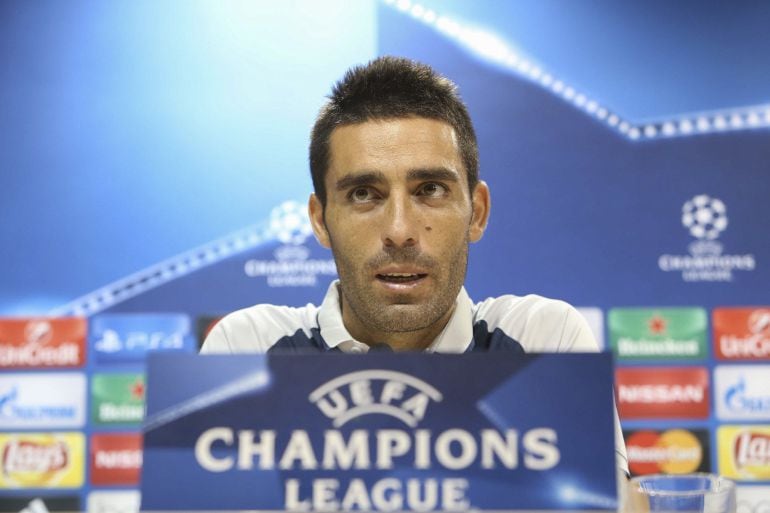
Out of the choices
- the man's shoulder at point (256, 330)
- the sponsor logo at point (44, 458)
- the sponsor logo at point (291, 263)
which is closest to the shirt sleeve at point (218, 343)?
the man's shoulder at point (256, 330)

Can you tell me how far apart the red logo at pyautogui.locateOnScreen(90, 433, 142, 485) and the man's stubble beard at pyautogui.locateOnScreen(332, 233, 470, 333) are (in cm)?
148

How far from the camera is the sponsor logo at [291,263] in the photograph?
2.28 metres

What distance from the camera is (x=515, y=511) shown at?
19.0 inches

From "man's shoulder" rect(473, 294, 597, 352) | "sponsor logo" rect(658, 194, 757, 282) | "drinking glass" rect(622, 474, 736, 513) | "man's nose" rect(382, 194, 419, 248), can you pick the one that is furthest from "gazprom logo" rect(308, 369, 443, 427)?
"sponsor logo" rect(658, 194, 757, 282)

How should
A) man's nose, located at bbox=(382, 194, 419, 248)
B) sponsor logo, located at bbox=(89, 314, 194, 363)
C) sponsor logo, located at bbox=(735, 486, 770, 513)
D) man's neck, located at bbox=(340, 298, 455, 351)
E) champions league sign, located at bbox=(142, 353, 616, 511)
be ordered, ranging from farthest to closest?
sponsor logo, located at bbox=(89, 314, 194, 363) < sponsor logo, located at bbox=(735, 486, 770, 513) < man's neck, located at bbox=(340, 298, 455, 351) < man's nose, located at bbox=(382, 194, 419, 248) < champions league sign, located at bbox=(142, 353, 616, 511)

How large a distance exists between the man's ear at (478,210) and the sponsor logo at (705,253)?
1.19 meters

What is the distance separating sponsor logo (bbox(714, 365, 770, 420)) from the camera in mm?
2201

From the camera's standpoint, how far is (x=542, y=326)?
114 cm

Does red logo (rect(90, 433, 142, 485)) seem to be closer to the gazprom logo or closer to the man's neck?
the man's neck

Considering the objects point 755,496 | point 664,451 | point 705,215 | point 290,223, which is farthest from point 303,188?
point 755,496

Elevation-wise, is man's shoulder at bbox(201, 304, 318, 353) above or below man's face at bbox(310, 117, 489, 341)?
below

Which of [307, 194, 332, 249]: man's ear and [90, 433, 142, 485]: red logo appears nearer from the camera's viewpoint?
[307, 194, 332, 249]: man's ear

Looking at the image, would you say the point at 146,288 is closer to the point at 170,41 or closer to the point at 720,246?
the point at 170,41

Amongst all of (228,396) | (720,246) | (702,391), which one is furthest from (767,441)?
(228,396)
